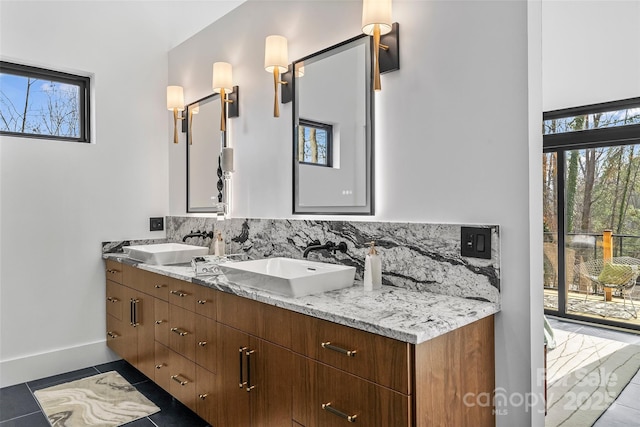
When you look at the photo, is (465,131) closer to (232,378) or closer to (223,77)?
(232,378)

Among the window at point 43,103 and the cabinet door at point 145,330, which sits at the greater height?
the window at point 43,103

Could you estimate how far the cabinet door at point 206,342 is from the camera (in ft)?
6.41

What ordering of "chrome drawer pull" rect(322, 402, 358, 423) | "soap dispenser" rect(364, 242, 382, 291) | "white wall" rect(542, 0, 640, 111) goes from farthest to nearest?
"white wall" rect(542, 0, 640, 111), "soap dispenser" rect(364, 242, 382, 291), "chrome drawer pull" rect(322, 402, 358, 423)

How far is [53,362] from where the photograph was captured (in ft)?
9.51

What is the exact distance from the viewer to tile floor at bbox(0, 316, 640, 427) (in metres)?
2.23

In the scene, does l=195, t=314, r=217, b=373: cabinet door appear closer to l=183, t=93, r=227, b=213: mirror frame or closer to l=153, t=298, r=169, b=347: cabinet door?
l=153, t=298, r=169, b=347: cabinet door

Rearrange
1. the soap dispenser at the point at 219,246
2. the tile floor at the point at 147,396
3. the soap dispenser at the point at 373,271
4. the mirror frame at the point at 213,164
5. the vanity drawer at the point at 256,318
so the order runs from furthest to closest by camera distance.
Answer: the mirror frame at the point at 213,164, the soap dispenser at the point at 219,246, the tile floor at the point at 147,396, the soap dispenser at the point at 373,271, the vanity drawer at the point at 256,318

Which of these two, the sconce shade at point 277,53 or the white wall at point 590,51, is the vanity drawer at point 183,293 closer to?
the sconce shade at point 277,53

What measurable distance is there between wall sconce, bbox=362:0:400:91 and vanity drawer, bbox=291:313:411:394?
106 centimetres

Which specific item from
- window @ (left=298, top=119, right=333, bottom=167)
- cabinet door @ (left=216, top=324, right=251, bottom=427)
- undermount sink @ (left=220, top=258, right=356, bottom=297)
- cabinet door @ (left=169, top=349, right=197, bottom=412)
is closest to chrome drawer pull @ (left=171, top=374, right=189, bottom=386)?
cabinet door @ (left=169, top=349, right=197, bottom=412)

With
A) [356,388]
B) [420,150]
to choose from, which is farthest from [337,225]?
[356,388]

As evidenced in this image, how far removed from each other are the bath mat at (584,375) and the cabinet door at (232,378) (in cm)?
165

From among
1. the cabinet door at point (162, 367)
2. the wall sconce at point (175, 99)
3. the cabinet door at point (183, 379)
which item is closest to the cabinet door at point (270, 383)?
the cabinet door at point (183, 379)

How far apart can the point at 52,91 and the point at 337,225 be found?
2.51 metres
